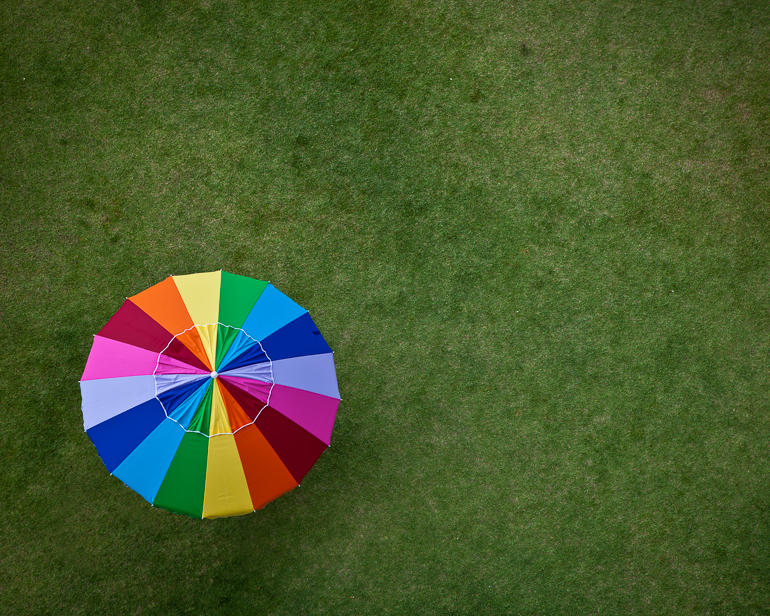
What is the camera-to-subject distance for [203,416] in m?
3.31

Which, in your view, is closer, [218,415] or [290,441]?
[218,415]

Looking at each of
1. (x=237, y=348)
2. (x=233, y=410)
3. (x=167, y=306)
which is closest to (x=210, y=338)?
(x=237, y=348)

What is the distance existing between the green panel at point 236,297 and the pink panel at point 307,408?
0.56 meters

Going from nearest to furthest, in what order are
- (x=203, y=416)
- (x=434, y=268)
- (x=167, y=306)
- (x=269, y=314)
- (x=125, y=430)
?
1. (x=203, y=416)
2. (x=125, y=430)
3. (x=167, y=306)
4. (x=269, y=314)
5. (x=434, y=268)

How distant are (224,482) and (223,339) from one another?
95 cm

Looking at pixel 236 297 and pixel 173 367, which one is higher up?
pixel 236 297

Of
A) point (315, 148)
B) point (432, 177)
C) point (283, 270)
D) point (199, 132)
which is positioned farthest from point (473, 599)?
point (199, 132)

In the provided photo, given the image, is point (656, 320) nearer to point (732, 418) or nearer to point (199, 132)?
point (732, 418)

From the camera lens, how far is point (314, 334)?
3756mm

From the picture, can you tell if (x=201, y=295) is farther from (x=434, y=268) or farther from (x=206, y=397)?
(x=434, y=268)

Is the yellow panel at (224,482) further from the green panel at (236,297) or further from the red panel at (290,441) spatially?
the green panel at (236,297)

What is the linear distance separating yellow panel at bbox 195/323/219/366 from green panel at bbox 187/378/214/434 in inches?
8.4

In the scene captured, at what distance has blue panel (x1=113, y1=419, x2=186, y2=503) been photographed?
3330mm

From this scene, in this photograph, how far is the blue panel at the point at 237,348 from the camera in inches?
133
